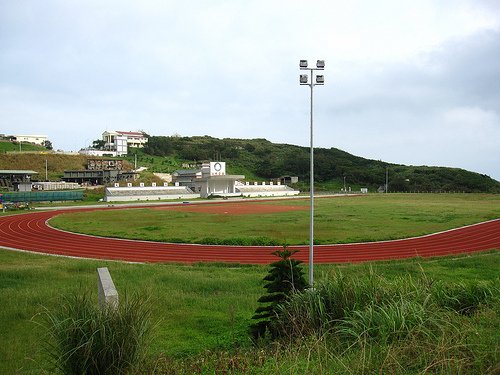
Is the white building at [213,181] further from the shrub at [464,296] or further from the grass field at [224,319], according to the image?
the shrub at [464,296]

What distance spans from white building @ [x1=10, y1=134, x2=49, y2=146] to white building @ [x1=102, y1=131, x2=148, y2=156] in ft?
68.0

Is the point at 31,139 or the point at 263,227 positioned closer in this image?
the point at 263,227

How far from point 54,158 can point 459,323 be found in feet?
383

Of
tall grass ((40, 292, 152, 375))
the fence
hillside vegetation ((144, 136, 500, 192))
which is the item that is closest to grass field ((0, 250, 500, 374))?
tall grass ((40, 292, 152, 375))

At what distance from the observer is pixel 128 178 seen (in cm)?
9856

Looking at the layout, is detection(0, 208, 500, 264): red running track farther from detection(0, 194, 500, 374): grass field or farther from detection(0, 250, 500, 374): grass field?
detection(0, 250, 500, 374): grass field

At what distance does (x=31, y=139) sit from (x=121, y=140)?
1346 inches

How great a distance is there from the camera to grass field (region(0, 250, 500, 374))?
6812 mm

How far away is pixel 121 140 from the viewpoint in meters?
140

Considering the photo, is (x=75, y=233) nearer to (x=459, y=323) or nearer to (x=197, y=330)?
(x=197, y=330)

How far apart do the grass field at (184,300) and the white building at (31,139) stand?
13707 centimetres

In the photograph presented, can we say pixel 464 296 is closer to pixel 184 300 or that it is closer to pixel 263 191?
pixel 184 300

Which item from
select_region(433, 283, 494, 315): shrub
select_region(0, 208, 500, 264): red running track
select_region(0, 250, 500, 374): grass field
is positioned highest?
select_region(433, 283, 494, 315): shrub

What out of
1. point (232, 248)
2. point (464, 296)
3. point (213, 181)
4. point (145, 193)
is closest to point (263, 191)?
point (213, 181)
